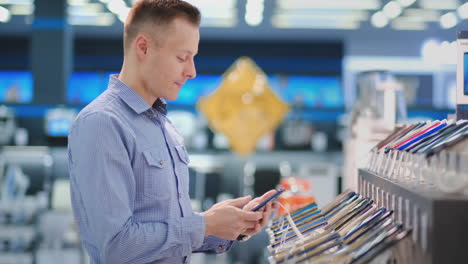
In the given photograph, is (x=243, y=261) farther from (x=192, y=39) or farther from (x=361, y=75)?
(x=192, y=39)

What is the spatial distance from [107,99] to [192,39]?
33 centimetres

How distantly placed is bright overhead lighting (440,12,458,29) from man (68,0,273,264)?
25.1 feet

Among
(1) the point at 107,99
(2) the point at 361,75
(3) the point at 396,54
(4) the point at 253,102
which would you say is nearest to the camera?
(1) the point at 107,99

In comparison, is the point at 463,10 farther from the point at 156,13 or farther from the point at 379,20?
the point at 156,13

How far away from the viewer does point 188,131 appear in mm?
6934

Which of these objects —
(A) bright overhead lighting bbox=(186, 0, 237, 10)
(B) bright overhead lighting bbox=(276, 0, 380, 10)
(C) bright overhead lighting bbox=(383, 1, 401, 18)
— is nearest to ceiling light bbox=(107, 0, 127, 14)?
(A) bright overhead lighting bbox=(186, 0, 237, 10)

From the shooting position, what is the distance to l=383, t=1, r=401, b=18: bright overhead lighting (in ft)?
25.9

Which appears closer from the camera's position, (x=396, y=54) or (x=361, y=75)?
(x=361, y=75)

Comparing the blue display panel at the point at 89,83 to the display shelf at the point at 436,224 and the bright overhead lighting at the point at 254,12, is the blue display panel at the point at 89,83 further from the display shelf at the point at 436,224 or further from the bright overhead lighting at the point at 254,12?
the display shelf at the point at 436,224

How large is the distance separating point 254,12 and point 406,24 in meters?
2.81

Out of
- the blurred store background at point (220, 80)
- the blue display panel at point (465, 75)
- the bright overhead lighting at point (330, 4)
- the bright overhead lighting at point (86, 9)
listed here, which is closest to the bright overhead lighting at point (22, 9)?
the blurred store background at point (220, 80)

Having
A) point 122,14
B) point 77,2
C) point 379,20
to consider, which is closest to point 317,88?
point 379,20

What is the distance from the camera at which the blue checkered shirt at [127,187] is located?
5.05 feet

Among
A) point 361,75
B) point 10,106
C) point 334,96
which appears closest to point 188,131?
point 10,106
